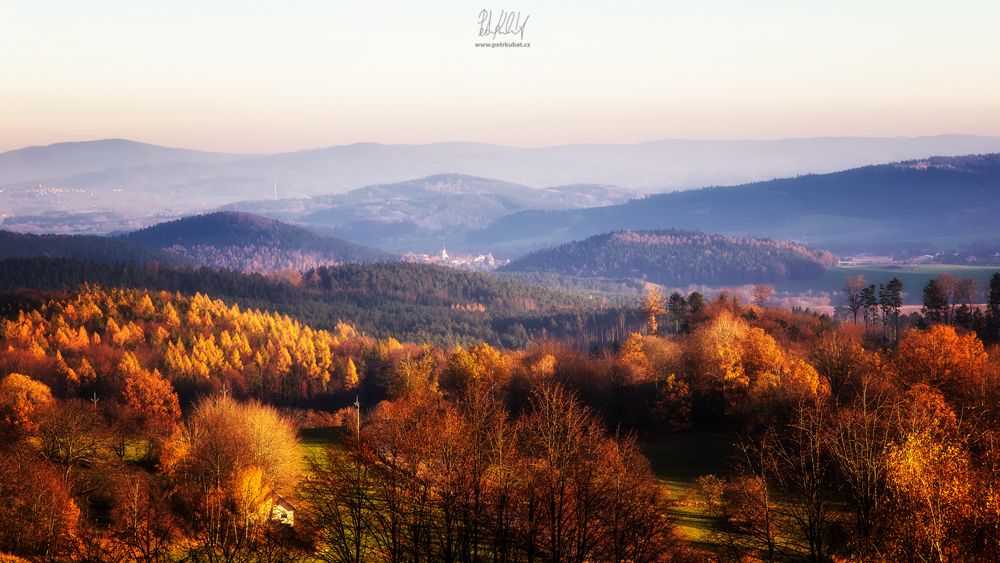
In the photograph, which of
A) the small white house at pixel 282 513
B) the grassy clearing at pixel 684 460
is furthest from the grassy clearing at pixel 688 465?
the small white house at pixel 282 513

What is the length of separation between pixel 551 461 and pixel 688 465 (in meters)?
35.0

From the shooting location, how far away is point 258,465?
155ft

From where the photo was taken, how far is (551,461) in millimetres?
31766

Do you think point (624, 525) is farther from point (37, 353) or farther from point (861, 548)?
point (37, 353)

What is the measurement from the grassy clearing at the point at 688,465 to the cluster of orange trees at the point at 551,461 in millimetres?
1283

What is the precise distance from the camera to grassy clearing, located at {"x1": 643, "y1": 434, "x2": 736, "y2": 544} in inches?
1688

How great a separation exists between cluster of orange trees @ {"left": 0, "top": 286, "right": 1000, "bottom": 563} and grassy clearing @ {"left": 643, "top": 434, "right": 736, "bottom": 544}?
1.28 m

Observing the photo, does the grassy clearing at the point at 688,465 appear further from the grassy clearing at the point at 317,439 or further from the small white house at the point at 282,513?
the grassy clearing at the point at 317,439

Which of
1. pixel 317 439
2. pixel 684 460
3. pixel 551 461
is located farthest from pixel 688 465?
pixel 317 439

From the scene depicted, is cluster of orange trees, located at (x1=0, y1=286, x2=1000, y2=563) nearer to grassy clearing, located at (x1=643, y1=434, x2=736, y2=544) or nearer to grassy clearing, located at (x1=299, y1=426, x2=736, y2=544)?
grassy clearing, located at (x1=643, y1=434, x2=736, y2=544)

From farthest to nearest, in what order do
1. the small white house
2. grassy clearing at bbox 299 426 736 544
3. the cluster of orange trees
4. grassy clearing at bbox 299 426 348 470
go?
grassy clearing at bbox 299 426 348 470 → grassy clearing at bbox 299 426 736 544 → the small white house → the cluster of orange trees

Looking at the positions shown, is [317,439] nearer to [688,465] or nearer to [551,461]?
[688,465]

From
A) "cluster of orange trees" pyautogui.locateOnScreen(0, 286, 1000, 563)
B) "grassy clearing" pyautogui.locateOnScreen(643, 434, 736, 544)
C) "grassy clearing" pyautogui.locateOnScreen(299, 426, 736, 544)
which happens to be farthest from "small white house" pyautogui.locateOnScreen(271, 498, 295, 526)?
"grassy clearing" pyautogui.locateOnScreen(643, 434, 736, 544)

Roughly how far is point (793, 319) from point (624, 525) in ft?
296
